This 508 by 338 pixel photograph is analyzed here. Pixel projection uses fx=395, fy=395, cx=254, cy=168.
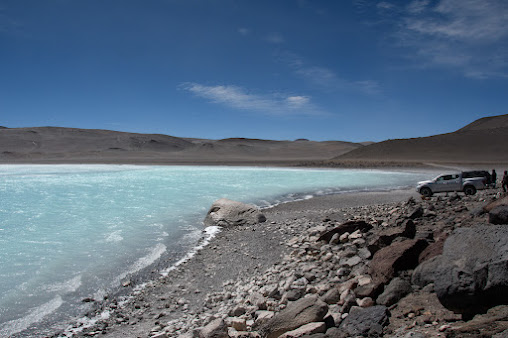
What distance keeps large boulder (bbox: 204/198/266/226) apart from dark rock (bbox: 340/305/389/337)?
733 cm

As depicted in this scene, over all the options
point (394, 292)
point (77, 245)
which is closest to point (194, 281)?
point (394, 292)

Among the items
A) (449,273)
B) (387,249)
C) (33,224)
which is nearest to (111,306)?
(387,249)

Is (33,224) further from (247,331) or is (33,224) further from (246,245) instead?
(247,331)

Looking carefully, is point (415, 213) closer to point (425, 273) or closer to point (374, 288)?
point (425, 273)

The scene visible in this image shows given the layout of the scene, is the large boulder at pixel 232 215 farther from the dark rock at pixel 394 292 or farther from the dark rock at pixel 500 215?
the dark rock at pixel 394 292

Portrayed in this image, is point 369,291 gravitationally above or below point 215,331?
above

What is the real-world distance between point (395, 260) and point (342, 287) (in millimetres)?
727

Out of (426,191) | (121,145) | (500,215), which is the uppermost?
(121,145)

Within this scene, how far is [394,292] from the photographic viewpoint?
13.9 ft

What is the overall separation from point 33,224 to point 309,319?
38.6 feet

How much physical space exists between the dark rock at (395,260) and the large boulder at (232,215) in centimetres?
641

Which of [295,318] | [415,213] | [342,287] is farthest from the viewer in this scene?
[415,213]

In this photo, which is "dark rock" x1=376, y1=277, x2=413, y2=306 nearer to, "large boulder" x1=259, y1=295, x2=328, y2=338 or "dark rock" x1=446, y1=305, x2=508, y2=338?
"large boulder" x1=259, y1=295, x2=328, y2=338

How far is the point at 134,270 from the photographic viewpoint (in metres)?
7.92
